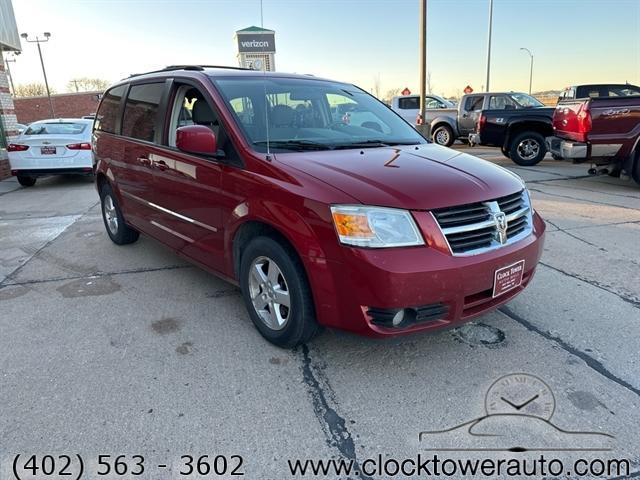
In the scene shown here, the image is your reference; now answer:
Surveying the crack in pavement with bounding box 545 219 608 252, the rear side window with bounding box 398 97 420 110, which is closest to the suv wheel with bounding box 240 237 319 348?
the crack in pavement with bounding box 545 219 608 252

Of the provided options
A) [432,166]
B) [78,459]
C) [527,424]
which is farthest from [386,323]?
[78,459]

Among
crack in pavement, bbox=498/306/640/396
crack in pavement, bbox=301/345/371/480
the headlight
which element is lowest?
crack in pavement, bbox=498/306/640/396

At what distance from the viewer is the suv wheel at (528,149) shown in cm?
1190

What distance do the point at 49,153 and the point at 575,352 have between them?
10.9m

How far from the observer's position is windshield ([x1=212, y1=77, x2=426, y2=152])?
3.28 meters

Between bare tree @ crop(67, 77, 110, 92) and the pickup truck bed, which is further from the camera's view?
bare tree @ crop(67, 77, 110, 92)

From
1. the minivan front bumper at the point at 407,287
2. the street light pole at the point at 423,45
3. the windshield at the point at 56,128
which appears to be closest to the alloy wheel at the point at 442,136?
the street light pole at the point at 423,45

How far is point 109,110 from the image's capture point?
532 cm

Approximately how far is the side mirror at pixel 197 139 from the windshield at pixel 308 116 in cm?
25

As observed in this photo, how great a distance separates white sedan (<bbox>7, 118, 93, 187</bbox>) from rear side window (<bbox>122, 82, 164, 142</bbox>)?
6.17 metres

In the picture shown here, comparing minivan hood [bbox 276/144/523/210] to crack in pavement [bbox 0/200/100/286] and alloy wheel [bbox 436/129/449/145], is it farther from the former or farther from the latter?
alloy wheel [bbox 436/129/449/145]

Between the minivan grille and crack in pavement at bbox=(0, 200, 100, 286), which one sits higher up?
the minivan grille

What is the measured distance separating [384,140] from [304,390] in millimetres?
1981

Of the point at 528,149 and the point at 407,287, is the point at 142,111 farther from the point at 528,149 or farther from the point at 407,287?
the point at 528,149
